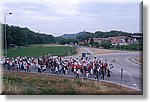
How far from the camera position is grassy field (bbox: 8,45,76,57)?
530cm

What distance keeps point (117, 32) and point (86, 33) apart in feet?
1.02

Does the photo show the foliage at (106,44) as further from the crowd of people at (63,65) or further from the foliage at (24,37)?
the foliage at (24,37)

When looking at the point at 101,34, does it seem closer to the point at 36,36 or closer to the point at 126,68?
the point at 126,68

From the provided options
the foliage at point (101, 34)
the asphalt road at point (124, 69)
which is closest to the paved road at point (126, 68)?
the asphalt road at point (124, 69)

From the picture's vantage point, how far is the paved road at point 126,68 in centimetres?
516

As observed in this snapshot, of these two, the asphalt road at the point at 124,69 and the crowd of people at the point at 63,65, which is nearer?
the asphalt road at the point at 124,69

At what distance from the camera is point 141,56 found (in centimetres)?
516

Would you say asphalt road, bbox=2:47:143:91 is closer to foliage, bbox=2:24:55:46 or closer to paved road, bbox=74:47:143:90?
paved road, bbox=74:47:143:90

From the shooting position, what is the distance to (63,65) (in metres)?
5.34

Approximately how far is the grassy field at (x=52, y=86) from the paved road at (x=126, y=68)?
70 millimetres

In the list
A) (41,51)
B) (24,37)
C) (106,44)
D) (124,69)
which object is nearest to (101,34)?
(106,44)

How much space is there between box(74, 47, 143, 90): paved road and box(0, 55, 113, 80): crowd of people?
59 millimetres

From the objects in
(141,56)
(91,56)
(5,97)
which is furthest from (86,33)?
(5,97)

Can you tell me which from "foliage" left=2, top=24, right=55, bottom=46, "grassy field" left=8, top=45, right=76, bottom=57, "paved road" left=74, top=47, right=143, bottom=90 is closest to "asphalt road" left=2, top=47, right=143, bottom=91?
"paved road" left=74, top=47, right=143, bottom=90
